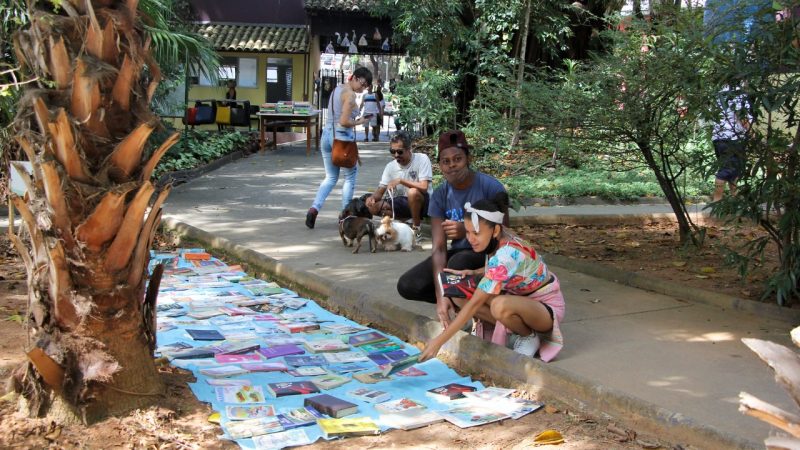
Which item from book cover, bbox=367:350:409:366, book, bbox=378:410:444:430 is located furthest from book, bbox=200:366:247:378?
book, bbox=378:410:444:430

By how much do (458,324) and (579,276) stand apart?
9.92 ft

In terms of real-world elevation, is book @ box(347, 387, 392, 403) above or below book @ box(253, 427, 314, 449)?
above

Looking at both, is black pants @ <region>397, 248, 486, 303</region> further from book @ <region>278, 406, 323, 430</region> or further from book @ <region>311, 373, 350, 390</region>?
book @ <region>278, 406, 323, 430</region>

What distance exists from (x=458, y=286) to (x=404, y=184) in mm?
3404

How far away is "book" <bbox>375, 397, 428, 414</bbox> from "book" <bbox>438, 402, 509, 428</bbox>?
0.15 m

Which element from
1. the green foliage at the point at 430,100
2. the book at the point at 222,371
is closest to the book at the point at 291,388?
the book at the point at 222,371

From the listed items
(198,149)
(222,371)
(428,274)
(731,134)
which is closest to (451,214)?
(428,274)

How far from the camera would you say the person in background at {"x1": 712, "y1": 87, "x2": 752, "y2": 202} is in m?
5.81

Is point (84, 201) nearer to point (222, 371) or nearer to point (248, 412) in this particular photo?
point (248, 412)

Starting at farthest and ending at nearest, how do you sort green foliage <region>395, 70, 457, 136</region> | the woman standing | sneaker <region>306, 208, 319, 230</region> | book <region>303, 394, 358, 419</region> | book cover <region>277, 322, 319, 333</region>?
1. green foliage <region>395, 70, 457, 136</region>
2. sneaker <region>306, 208, 319, 230</region>
3. the woman standing
4. book cover <region>277, 322, 319, 333</region>
5. book <region>303, 394, 358, 419</region>

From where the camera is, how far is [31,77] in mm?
4172

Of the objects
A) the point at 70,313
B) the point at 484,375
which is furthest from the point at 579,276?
the point at 70,313

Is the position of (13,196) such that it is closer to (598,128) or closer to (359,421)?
(359,421)

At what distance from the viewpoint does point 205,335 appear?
5691 mm
